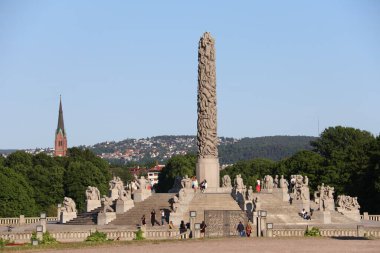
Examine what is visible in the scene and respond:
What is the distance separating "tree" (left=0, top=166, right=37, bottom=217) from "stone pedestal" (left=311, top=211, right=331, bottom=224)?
3263cm

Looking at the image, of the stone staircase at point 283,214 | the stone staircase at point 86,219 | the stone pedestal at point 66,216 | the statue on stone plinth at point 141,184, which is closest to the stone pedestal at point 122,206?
the stone staircase at point 86,219

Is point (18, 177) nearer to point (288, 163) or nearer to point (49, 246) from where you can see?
point (288, 163)

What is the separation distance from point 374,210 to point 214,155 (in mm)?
17002

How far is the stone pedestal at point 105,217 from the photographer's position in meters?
65.8

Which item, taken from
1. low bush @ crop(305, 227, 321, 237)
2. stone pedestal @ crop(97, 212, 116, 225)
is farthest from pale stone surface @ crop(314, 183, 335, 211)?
low bush @ crop(305, 227, 321, 237)

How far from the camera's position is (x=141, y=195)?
7081 cm

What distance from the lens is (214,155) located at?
244 ft

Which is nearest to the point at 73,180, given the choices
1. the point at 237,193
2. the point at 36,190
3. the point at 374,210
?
the point at 36,190

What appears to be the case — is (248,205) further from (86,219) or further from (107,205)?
(86,219)

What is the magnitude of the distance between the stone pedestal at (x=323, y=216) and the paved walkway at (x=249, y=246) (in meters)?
17.9

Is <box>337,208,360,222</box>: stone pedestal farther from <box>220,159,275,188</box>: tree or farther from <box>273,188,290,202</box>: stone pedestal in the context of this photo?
<box>220,159,275,188</box>: tree

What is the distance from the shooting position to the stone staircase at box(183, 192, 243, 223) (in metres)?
67.0

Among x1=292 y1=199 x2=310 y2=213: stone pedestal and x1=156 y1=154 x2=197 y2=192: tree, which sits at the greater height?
x1=156 y1=154 x2=197 y2=192: tree

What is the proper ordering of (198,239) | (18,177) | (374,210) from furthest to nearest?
(18,177)
(374,210)
(198,239)
